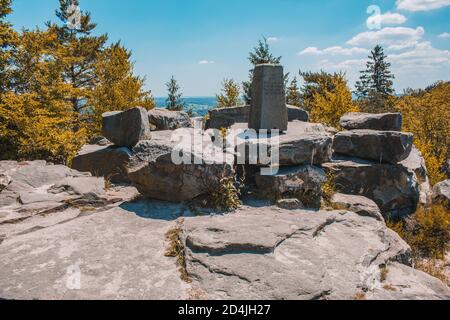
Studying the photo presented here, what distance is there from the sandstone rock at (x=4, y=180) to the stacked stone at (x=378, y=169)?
8.62 m

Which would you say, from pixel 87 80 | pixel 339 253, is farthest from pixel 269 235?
pixel 87 80

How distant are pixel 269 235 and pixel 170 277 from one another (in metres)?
Result: 1.81

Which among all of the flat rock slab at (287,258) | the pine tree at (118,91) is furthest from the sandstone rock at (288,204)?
the pine tree at (118,91)

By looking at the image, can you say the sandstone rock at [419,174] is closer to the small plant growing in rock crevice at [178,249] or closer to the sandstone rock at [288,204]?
the sandstone rock at [288,204]

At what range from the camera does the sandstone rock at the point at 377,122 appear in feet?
39.5

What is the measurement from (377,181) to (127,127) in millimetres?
8136

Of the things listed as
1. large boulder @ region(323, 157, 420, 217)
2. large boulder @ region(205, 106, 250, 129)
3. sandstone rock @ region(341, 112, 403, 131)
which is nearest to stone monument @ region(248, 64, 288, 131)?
large boulder @ region(323, 157, 420, 217)

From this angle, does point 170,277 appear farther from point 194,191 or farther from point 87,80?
point 87,80

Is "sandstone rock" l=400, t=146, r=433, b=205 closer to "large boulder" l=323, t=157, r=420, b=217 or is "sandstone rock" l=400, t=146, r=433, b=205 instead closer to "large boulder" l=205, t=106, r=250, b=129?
"large boulder" l=323, t=157, r=420, b=217

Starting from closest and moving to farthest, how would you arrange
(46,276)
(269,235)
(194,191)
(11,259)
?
(46,276) < (11,259) < (269,235) < (194,191)

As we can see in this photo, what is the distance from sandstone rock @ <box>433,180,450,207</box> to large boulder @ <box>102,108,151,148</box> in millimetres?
11990

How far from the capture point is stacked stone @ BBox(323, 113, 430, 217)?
1031cm

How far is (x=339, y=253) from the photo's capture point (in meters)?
5.49

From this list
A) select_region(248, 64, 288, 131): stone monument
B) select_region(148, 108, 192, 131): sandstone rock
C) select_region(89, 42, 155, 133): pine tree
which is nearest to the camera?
select_region(248, 64, 288, 131): stone monument
